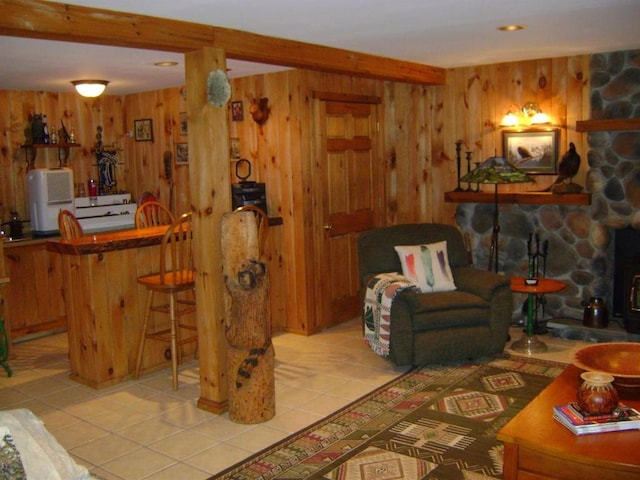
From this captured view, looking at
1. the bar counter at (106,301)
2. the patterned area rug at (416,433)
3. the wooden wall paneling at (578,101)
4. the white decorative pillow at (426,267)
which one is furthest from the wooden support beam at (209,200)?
the wooden wall paneling at (578,101)

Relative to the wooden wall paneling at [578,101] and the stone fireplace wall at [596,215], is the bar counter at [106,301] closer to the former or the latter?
the stone fireplace wall at [596,215]

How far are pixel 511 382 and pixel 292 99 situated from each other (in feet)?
9.28

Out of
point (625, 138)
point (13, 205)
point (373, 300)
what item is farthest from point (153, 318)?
point (625, 138)

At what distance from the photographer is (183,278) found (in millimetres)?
4520

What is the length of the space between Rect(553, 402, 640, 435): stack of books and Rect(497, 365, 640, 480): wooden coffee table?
0.07ft

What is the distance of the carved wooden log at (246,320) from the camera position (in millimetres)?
3783

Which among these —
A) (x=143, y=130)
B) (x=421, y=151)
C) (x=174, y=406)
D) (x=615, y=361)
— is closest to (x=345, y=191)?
(x=421, y=151)

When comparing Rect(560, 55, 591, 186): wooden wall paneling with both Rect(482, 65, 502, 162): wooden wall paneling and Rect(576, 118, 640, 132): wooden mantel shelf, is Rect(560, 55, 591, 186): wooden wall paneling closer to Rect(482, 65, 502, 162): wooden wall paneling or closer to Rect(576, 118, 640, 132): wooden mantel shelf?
Rect(576, 118, 640, 132): wooden mantel shelf

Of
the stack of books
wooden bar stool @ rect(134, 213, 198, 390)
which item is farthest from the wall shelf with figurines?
the stack of books

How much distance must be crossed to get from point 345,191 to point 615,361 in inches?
124

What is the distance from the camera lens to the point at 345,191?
6051mm

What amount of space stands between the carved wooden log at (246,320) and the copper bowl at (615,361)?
169 centimetres

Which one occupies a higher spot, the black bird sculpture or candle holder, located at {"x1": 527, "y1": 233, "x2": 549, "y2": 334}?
the black bird sculpture

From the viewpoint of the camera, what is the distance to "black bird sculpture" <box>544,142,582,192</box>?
547 centimetres
